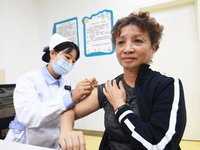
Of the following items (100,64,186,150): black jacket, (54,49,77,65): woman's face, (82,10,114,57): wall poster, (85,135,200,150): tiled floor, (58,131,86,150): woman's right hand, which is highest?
(82,10,114,57): wall poster

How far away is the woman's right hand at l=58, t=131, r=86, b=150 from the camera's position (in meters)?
0.65

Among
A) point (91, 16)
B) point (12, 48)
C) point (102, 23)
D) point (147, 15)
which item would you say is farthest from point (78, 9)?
point (147, 15)

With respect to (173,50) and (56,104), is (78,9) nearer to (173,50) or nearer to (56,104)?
(173,50)

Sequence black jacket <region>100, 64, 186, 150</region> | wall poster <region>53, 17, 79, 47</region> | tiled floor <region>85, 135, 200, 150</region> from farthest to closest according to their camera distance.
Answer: wall poster <region>53, 17, 79, 47</region>
tiled floor <region>85, 135, 200, 150</region>
black jacket <region>100, 64, 186, 150</region>

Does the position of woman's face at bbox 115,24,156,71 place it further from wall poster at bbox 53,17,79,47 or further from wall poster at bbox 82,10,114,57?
wall poster at bbox 53,17,79,47

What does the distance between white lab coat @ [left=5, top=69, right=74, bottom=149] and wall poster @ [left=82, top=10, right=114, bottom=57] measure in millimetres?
1426

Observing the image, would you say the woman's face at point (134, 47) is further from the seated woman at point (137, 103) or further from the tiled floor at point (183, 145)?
the tiled floor at point (183, 145)

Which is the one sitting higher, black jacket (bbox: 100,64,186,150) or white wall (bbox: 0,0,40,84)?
white wall (bbox: 0,0,40,84)

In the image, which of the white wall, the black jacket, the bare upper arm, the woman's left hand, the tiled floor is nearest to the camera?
the black jacket

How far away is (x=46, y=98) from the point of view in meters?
1.27

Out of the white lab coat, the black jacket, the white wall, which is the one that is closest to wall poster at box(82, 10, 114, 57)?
the white wall

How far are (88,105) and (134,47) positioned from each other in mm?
471

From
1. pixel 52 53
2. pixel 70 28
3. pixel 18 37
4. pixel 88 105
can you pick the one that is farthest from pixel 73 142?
pixel 18 37

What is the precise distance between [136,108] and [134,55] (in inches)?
11.4
